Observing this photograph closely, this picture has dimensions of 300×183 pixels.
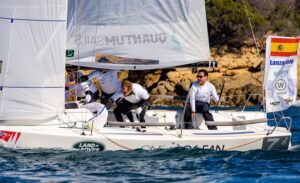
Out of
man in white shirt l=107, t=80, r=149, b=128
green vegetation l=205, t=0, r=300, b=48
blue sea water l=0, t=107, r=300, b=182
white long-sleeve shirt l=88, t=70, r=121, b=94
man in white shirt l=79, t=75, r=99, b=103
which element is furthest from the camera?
green vegetation l=205, t=0, r=300, b=48

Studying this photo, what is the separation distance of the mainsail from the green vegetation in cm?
2384

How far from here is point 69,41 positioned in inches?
578

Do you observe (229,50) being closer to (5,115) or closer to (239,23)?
(239,23)

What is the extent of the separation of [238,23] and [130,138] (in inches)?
1003

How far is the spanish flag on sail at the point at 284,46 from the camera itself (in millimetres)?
12734

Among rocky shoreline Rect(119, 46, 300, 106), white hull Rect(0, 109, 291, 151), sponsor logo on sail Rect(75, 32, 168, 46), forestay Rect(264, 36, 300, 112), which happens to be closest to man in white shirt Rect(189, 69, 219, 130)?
white hull Rect(0, 109, 291, 151)

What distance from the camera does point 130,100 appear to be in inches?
522

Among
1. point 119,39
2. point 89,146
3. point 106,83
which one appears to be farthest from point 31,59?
point 119,39

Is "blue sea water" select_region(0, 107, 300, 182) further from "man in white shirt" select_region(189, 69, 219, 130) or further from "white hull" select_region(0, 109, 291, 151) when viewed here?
"man in white shirt" select_region(189, 69, 219, 130)

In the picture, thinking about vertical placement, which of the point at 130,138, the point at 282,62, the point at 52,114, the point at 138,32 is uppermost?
the point at 138,32

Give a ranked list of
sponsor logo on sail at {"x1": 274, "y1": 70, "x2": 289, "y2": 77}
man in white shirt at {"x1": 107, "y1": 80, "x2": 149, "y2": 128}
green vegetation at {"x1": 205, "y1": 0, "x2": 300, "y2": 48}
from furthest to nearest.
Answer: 1. green vegetation at {"x1": 205, "y1": 0, "x2": 300, "y2": 48}
2. man in white shirt at {"x1": 107, "y1": 80, "x2": 149, "y2": 128}
3. sponsor logo on sail at {"x1": 274, "y1": 70, "x2": 289, "y2": 77}

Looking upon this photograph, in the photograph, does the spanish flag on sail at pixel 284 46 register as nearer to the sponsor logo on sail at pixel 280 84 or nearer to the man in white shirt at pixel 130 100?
the sponsor logo on sail at pixel 280 84

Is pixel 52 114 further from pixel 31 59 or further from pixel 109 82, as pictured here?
pixel 109 82

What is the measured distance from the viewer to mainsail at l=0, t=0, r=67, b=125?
1207 centimetres
